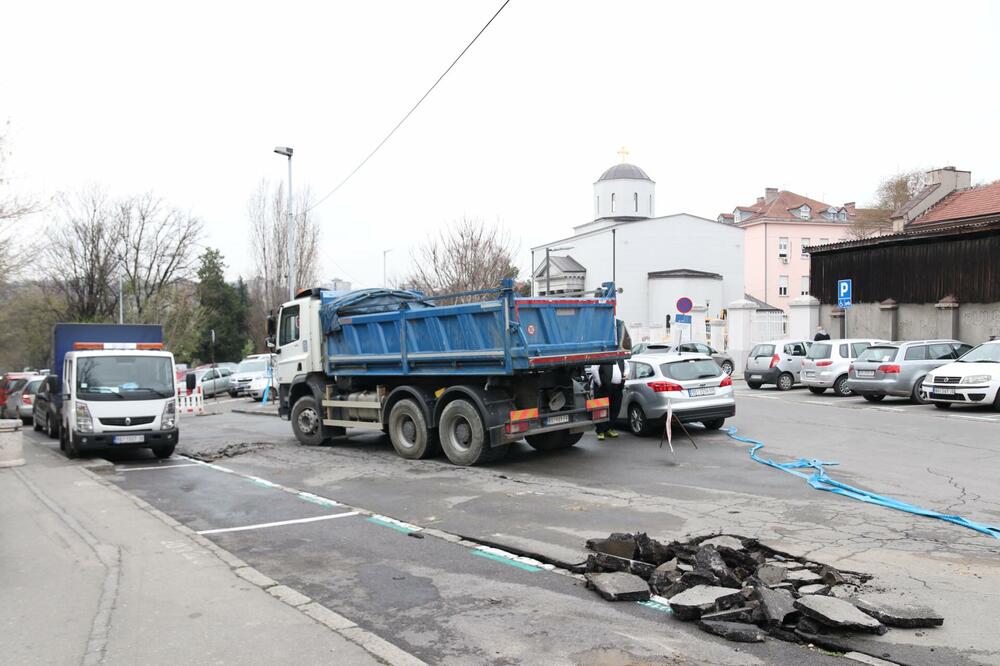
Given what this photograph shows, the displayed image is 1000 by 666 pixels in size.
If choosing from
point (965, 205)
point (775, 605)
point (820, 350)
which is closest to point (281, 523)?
point (775, 605)

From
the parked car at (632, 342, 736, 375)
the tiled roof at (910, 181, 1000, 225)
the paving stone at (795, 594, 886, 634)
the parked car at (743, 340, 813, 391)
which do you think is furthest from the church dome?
the paving stone at (795, 594, 886, 634)

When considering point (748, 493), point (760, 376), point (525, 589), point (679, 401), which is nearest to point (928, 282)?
point (760, 376)

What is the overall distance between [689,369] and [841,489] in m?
5.29

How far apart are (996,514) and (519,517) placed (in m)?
5.05

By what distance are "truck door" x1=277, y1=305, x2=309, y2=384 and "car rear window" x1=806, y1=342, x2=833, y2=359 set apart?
1529 centimetres

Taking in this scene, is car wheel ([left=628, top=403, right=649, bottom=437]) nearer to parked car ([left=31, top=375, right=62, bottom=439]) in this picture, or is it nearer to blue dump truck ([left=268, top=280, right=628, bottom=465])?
blue dump truck ([left=268, top=280, right=628, bottom=465])

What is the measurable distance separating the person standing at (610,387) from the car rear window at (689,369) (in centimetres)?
87

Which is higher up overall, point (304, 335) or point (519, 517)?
point (304, 335)

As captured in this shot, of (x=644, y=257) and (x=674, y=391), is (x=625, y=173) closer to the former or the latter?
(x=644, y=257)

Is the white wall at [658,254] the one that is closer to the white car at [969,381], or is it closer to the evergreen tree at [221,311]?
the evergreen tree at [221,311]

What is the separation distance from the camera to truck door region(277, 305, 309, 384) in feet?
52.1

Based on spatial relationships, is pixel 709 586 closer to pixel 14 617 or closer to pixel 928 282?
pixel 14 617

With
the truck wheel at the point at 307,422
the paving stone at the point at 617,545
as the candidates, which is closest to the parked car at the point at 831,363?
the truck wheel at the point at 307,422

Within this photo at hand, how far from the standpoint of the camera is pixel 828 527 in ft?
24.8
